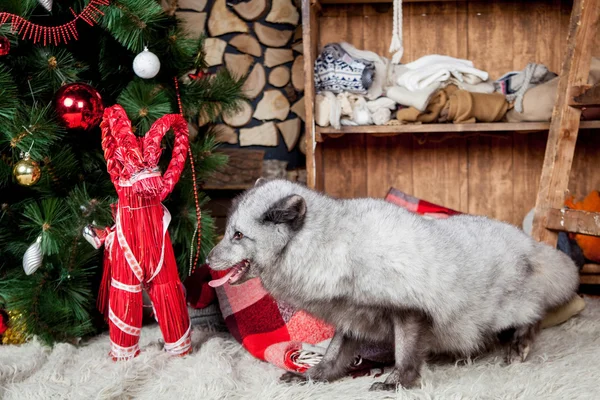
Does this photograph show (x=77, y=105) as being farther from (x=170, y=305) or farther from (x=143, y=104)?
(x=170, y=305)

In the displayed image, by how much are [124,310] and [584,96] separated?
1666 millimetres

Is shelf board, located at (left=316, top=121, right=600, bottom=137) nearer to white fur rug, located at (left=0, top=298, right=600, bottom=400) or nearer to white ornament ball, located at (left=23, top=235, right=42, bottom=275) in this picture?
white fur rug, located at (left=0, top=298, right=600, bottom=400)

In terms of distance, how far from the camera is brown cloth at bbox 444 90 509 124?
250cm

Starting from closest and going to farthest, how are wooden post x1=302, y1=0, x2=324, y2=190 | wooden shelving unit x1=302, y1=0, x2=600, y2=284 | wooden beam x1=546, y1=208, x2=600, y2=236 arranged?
wooden beam x1=546, y1=208, x2=600, y2=236 < wooden post x1=302, y1=0, x2=324, y2=190 < wooden shelving unit x1=302, y1=0, x2=600, y2=284

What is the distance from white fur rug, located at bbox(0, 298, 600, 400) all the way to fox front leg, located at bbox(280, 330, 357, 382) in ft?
0.13

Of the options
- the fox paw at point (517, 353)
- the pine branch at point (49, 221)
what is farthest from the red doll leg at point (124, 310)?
the fox paw at point (517, 353)

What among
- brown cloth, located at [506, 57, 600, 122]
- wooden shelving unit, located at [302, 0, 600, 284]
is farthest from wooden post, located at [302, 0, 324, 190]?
brown cloth, located at [506, 57, 600, 122]

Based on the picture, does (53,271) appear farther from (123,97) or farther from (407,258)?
(407,258)

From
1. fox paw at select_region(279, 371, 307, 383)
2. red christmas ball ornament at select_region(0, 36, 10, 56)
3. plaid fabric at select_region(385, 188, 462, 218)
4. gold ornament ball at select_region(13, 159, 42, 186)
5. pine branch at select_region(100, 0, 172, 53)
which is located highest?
pine branch at select_region(100, 0, 172, 53)

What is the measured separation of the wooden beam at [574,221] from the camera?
2.03 meters

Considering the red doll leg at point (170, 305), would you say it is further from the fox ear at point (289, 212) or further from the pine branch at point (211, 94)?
the pine branch at point (211, 94)

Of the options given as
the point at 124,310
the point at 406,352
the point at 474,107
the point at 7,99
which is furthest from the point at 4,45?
the point at 474,107

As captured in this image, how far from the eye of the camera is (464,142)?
2.94 meters

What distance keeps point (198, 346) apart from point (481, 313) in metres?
0.82
